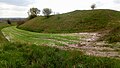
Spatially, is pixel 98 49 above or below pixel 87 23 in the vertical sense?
below

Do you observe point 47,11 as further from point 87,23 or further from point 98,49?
point 98,49

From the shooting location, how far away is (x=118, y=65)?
10.4m

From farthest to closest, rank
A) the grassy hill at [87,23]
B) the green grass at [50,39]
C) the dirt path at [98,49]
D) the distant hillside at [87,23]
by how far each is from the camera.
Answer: the distant hillside at [87,23]
the grassy hill at [87,23]
the green grass at [50,39]
the dirt path at [98,49]

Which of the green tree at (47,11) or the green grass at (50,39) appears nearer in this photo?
the green grass at (50,39)

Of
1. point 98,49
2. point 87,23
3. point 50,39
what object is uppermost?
point 87,23

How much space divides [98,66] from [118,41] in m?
19.3

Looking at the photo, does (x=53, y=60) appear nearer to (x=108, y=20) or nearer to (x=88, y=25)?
(x=88, y=25)

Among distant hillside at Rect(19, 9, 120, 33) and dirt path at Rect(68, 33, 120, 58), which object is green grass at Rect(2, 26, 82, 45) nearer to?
dirt path at Rect(68, 33, 120, 58)

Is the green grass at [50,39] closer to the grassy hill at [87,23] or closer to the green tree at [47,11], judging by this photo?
the grassy hill at [87,23]

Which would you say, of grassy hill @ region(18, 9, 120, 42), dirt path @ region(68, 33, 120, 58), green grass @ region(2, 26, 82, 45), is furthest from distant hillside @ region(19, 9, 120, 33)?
dirt path @ region(68, 33, 120, 58)

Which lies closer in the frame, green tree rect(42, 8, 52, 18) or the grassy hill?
the grassy hill

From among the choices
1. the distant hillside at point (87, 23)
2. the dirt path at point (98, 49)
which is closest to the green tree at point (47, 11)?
the distant hillside at point (87, 23)

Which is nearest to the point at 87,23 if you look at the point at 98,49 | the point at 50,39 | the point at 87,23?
the point at 87,23

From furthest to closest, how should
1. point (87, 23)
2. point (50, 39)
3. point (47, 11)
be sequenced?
point (47, 11), point (87, 23), point (50, 39)
